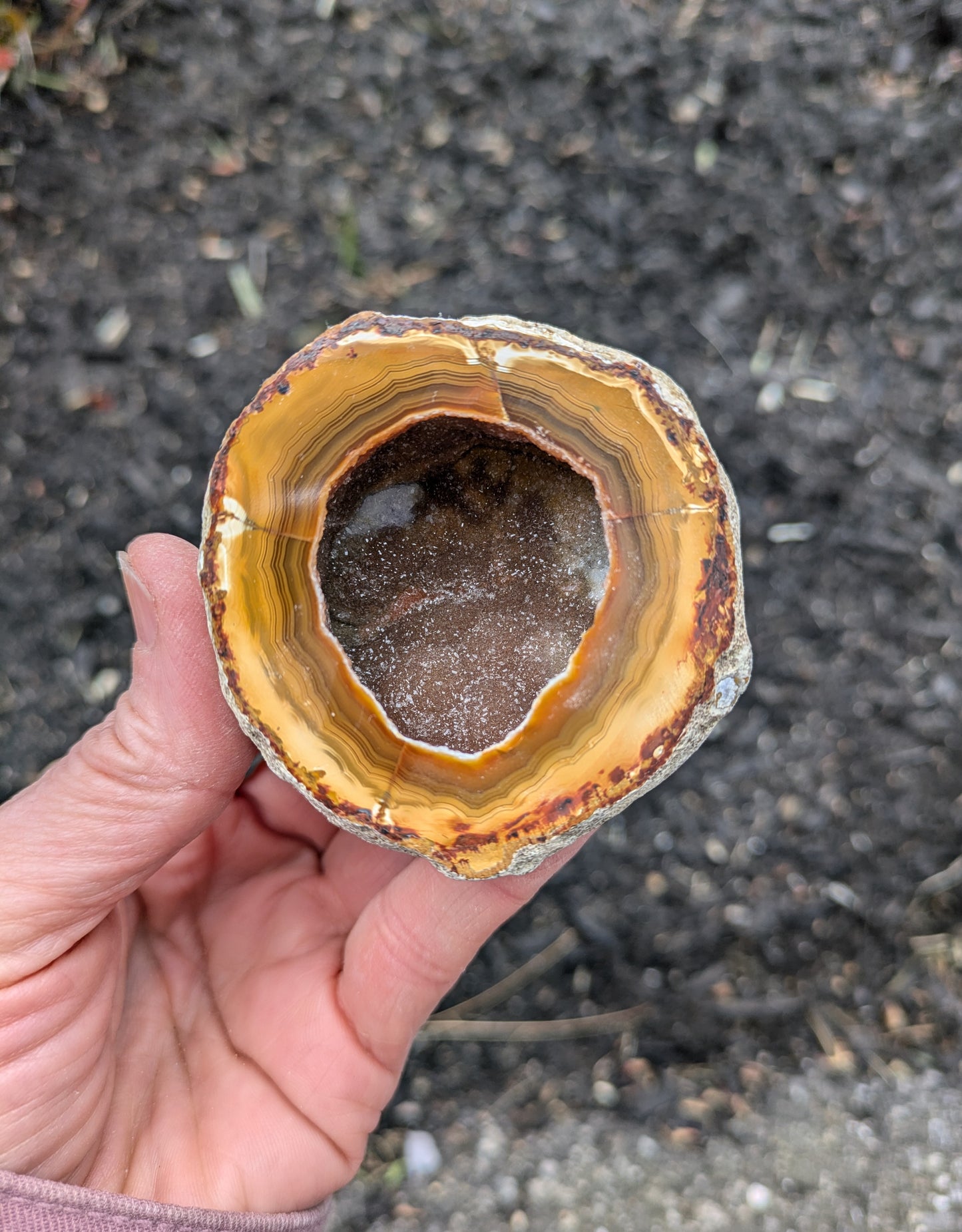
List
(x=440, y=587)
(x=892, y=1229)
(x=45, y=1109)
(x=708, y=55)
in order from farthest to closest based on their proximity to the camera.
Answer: (x=708, y=55)
(x=892, y=1229)
(x=440, y=587)
(x=45, y=1109)

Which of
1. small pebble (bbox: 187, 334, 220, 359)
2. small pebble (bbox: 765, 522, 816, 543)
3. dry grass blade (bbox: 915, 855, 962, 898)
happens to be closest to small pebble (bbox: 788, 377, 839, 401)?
small pebble (bbox: 765, 522, 816, 543)

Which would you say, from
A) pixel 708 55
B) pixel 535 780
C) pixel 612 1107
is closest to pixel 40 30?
pixel 708 55

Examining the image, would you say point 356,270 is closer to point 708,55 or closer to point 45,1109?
point 708,55

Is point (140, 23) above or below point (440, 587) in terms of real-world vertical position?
above

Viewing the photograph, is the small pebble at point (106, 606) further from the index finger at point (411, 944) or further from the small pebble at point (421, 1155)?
the small pebble at point (421, 1155)

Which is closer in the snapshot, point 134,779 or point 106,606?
point 134,779

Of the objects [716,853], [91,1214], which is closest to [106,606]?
[91,1214]

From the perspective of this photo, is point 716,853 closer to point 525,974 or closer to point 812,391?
point 525,974
